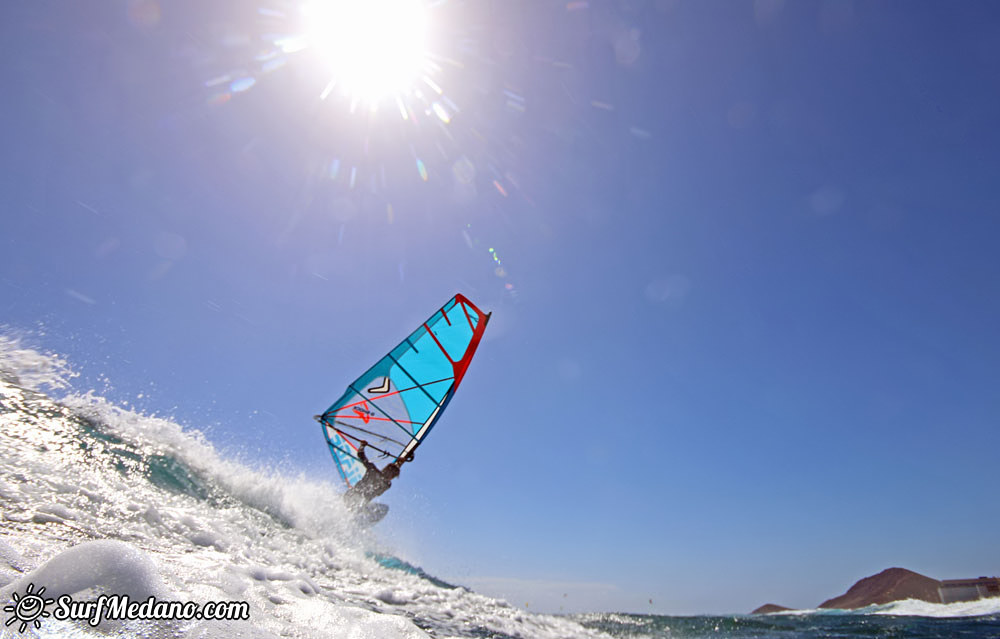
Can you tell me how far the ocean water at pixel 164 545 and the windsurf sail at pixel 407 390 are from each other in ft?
7.62

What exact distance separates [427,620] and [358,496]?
7049 mm

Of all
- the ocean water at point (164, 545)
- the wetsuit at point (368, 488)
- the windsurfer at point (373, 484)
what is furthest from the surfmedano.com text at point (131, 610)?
the wetsuit at point (368, 488)

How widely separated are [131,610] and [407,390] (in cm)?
942

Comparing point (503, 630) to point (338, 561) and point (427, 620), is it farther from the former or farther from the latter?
point (338, 561)

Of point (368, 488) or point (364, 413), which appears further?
point (364, 413)

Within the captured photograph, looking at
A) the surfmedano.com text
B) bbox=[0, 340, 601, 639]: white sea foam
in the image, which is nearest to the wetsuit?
bbox=[0, 340, 601, 639]: white sea foam

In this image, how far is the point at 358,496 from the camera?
424 inches

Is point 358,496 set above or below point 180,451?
below

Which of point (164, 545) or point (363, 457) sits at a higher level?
point (363, 457)

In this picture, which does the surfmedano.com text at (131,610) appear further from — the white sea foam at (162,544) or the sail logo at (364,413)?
the sail logo at (364,413)

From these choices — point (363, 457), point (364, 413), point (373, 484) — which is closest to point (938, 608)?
point (373, 484)

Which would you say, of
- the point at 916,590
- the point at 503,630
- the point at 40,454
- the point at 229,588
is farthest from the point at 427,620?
the point at 916,590

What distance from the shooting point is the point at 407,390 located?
37.4 ft

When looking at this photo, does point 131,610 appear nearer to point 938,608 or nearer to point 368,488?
point 368,488
